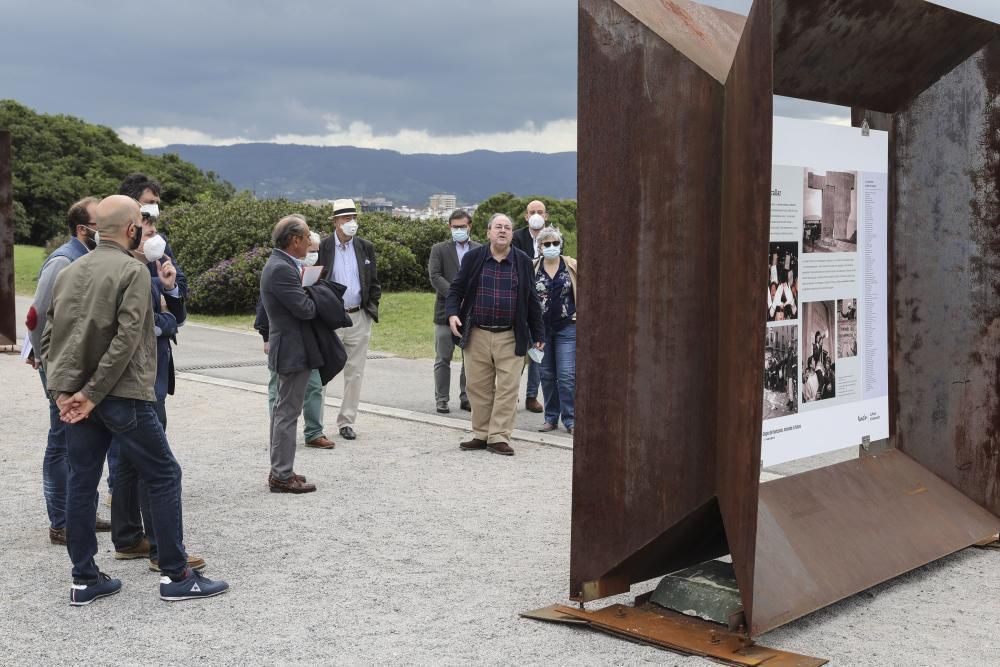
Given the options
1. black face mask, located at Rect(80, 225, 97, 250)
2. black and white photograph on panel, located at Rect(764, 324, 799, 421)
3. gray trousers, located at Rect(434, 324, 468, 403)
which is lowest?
gray trousers, located at Rect(434, 324, 468, 403)

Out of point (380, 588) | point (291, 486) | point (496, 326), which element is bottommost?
point (380, 588)

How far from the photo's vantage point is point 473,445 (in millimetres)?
8883

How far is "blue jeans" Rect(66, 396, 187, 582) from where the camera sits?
5.12 meters

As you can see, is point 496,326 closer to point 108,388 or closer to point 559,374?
point 559,374

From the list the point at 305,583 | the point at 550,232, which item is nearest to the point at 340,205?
the point at 550,232

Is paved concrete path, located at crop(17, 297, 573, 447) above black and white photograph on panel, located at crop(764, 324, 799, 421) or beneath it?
beneath

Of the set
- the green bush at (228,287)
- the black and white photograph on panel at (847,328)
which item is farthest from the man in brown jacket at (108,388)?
the green bush at (228,287)

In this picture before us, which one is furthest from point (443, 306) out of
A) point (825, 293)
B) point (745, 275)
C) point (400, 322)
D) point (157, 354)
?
point (400, 322)

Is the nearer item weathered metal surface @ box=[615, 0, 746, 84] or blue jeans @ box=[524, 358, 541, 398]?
weathered metal surface @ box=[615, 0, 746, 84]

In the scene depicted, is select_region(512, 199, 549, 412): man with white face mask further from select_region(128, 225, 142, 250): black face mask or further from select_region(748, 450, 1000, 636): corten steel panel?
select_region(128, 225, 142, 250): black face mask

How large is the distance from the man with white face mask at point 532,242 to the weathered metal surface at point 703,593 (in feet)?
19.0

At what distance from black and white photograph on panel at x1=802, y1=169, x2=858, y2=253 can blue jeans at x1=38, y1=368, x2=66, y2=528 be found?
3985 mm

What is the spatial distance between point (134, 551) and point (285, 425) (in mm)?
1645

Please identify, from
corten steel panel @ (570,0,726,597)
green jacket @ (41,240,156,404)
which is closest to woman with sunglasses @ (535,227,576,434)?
corten steel panel @ (570,0,726,597)
